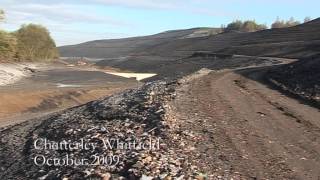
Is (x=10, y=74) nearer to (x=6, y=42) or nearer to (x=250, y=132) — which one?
Result: (x=6, y=42)

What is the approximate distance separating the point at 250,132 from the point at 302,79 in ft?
48.3

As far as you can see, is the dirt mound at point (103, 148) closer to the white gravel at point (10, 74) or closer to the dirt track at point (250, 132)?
the dirt track at point (250, 132)

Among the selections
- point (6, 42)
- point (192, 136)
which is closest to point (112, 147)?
point (192, 136)

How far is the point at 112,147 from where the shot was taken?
620 inches

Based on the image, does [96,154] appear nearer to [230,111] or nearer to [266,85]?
[230,111]

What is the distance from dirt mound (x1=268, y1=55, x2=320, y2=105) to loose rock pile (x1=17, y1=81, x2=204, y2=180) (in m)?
7.45

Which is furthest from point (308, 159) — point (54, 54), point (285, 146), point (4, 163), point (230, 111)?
point (54, 54)

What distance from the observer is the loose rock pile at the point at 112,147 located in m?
13.2

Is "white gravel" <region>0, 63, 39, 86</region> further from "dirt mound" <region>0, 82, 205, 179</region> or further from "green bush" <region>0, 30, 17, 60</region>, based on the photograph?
"dirt mound" <region>0, 82, 205, 179</region>

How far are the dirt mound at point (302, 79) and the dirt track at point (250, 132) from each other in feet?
4.03

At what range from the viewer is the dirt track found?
13633mm

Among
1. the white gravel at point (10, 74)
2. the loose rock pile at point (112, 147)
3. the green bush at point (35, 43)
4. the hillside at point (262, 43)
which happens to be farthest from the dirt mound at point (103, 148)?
the green bush at point (35, 43)

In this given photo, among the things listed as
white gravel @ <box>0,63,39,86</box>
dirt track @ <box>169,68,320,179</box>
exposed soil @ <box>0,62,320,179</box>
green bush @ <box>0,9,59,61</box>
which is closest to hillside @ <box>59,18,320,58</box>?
green bush @ <box>0,9,59,61</box>

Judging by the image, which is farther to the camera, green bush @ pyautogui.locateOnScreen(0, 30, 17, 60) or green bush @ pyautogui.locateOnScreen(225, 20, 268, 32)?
green bush @ pyautogui.locateOnScreen(225, 20, 268, 32)
